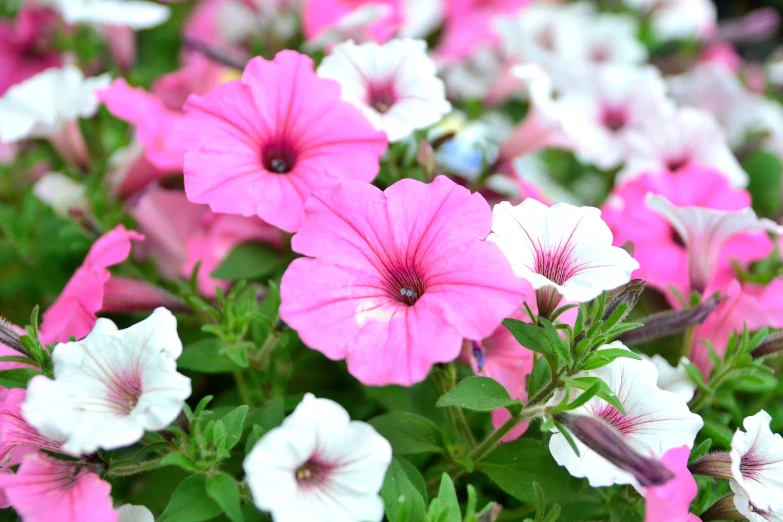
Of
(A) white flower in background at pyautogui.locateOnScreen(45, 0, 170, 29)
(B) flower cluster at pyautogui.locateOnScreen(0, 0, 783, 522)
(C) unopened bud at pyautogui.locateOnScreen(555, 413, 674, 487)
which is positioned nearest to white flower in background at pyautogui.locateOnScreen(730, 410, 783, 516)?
(B) flower cluster at pyautogui.locateOnScreen(0, 0, 783, 522)

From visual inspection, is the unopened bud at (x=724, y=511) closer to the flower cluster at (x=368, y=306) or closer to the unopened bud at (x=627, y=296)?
the flower cluster at (x=368, y=306)

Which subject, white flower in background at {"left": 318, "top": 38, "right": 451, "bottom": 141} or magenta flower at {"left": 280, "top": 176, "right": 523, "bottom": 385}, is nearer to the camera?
magenta flower at {"left": 280, "top": 176, "right": 523, "bottom": 385}

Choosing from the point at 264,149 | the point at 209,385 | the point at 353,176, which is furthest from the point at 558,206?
the point at 209,385

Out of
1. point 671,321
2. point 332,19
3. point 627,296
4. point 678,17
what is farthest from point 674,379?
point 678,17

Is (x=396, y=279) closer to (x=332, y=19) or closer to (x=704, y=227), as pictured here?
(x=704, y=227)

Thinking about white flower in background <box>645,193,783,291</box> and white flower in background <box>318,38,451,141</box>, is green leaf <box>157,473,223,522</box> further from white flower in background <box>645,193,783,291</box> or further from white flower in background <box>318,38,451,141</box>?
white flower in background <box>645,193,783,291</box>

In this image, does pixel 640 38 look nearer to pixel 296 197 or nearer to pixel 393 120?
pixel 393 120
